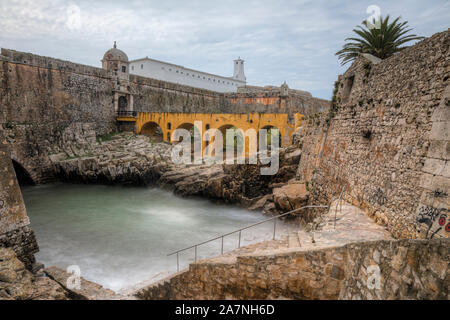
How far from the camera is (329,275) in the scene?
450cm

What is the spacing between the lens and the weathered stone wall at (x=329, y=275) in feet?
8.32

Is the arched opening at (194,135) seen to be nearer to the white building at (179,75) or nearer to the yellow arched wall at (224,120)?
the yellow arched wall at (224,120)

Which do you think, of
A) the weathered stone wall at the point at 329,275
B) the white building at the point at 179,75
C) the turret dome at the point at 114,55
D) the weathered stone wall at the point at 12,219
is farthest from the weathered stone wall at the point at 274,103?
the weathered stone wall at the point at 12,219

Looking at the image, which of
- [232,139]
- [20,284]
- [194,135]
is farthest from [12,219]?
[232,139]

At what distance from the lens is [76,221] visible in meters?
13.3

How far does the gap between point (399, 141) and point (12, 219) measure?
964cm

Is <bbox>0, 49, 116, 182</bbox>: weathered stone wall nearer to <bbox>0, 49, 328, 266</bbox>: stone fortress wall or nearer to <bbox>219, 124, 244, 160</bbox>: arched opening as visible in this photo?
<bbox>0, 49, 328, 266</bbox>: stone fortress wall

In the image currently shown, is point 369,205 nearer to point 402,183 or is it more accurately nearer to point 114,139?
point 402,183

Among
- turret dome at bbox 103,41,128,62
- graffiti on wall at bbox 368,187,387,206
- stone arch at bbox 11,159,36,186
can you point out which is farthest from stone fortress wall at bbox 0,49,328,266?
graffiti on wall at bbox 368,187,387,206

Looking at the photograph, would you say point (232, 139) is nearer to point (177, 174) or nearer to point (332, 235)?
point (177, 174)

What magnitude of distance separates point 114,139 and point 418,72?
2282cm
